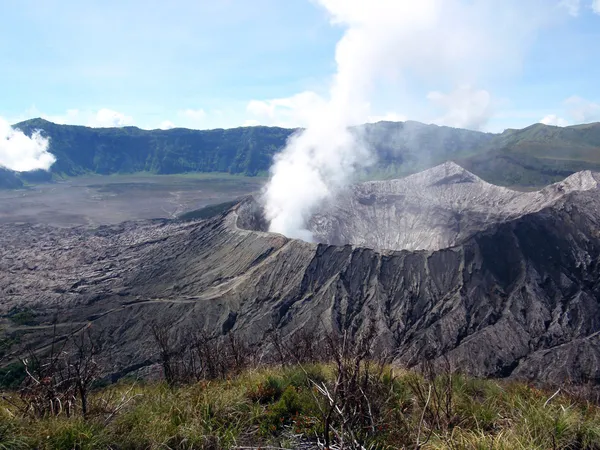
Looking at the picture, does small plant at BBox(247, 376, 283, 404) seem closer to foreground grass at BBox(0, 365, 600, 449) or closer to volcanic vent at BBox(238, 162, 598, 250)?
foreground grass at BBox(0, 365, 600, 449)

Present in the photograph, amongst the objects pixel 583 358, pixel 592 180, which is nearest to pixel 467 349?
pixel 583 358

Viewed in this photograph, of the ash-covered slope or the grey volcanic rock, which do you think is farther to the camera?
the ash-covered slope

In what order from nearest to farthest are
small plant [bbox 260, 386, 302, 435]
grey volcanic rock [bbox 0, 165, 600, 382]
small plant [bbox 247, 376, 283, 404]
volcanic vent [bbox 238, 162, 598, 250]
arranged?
small plant [bbox 260, 386, 302, 435]
small plant [bbox 247, 376, 283, 404]
grey volcanic rock [bbox 0, 165, 600, 382]
volcanic vent [bbox 238, 162, 598, 250]

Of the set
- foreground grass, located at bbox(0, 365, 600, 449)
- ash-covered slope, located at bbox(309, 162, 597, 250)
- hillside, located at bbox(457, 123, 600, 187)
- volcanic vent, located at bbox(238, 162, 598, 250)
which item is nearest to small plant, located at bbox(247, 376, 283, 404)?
foreground grass, located at bbox(0, 365, 600, 449)

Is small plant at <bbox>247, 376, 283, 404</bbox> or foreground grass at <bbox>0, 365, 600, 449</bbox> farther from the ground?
foreground grass at <bbox>0, 365, 600, 449</bbox>

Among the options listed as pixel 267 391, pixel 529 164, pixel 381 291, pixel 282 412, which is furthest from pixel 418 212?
pixel 529 164

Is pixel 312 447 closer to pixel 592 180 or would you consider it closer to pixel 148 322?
pixel 148 322
